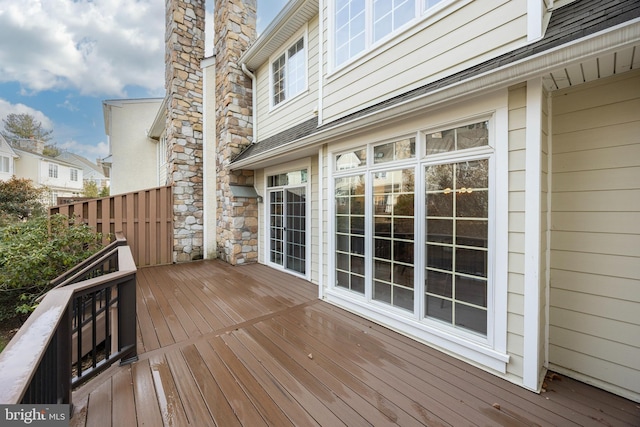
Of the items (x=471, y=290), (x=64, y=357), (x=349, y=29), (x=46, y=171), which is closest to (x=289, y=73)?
(x=349, y=29)

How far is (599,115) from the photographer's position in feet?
7.07

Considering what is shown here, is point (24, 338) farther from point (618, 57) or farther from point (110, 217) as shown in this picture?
point (110, 217)

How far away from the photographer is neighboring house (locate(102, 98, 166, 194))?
36.8 feet

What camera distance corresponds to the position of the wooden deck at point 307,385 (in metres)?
1.86

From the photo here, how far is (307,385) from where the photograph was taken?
221 centimetres

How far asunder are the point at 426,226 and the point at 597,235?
1.38 m

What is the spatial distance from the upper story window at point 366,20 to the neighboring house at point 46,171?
23.2 metres

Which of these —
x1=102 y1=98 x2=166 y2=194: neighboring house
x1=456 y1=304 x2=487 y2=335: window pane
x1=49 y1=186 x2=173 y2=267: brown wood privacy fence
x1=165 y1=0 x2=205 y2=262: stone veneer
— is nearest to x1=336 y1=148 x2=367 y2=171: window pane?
x1=456 y1=304 x2=487 y2=335: window pane

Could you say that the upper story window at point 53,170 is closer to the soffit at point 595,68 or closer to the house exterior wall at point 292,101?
the house exterior wall at point 292,101

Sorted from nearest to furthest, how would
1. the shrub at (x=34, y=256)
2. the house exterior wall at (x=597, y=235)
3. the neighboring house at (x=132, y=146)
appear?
1. the house exterior wall at (x=597, y=235)
2. the shrub at (x=34, y=256)
3. the neighboring house at (x=132, y=146)

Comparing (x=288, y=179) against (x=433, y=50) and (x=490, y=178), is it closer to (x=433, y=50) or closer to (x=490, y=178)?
(x=433, y=50)

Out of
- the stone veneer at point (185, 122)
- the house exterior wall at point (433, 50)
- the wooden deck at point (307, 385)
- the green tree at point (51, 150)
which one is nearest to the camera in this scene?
the wooden deck at point (307, 385)

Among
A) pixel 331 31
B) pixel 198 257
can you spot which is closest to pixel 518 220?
pixel 331 31

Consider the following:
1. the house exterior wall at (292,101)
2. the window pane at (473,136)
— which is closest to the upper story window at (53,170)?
the house exterior wall at (292,101)
